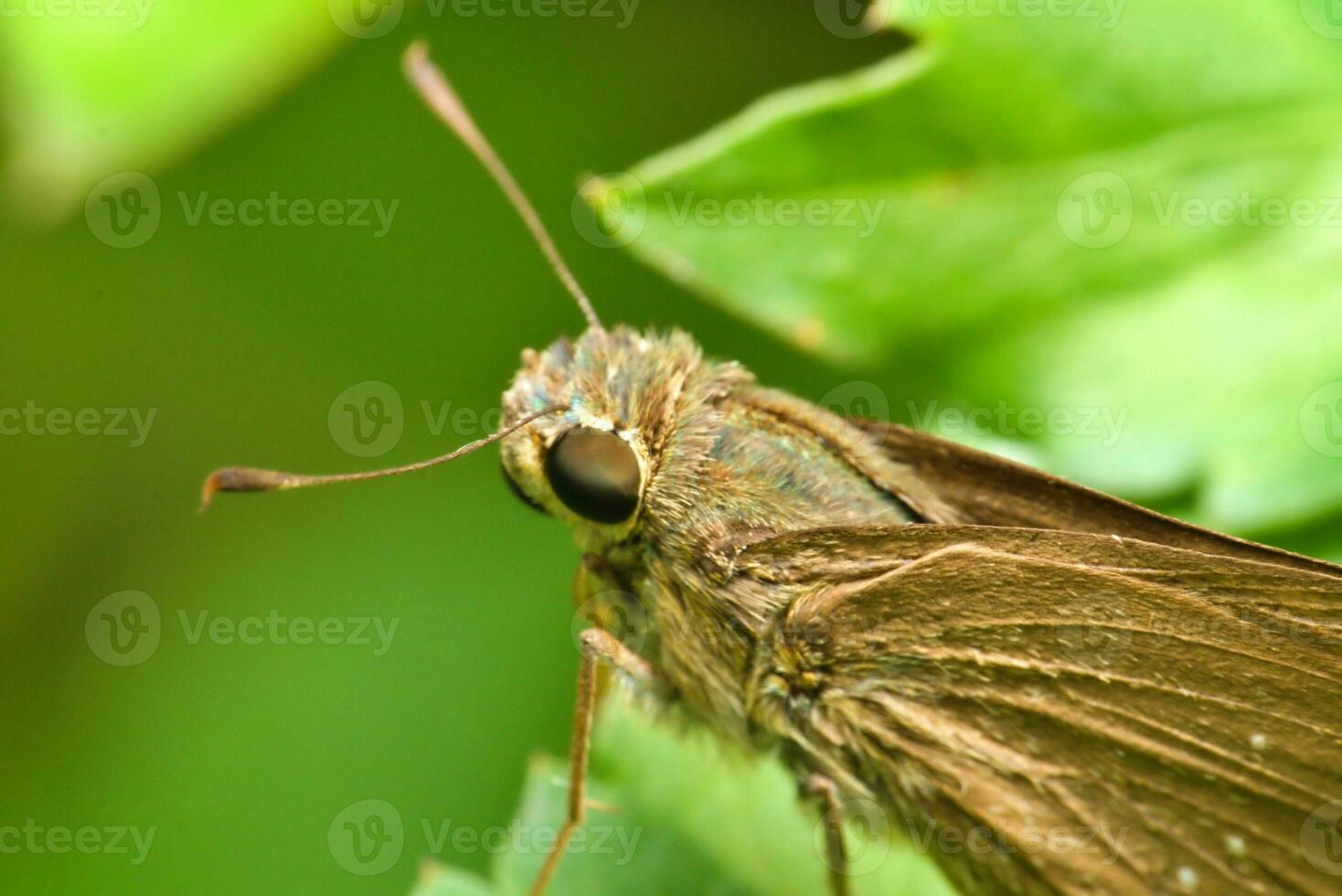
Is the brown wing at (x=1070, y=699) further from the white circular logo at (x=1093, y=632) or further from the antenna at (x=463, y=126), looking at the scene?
the antenna at (x=463, y=126)

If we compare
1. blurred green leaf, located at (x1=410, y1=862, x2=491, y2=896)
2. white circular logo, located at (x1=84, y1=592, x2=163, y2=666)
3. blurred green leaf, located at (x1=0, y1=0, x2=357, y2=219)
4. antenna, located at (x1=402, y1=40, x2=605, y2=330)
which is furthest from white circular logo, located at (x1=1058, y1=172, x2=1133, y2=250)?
white circular logo, located at (x1=84, y1=592, x2=163, y2=666)

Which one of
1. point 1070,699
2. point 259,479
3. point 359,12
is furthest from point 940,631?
point 359,12

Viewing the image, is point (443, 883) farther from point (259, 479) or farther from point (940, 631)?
point (940, 631)

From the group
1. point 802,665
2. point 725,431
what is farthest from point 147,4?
point 802,665

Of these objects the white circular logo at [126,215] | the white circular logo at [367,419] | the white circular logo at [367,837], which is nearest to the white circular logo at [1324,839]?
the white circular logo at [367,837]

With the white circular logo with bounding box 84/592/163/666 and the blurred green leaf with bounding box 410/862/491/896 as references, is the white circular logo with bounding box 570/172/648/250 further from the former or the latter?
the white circular logo with bounding box 84/592/163/666

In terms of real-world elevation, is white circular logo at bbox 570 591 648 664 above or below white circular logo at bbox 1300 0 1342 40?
below

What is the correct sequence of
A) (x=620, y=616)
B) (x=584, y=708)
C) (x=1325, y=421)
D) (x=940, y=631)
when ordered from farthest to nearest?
(x=1325, y=421) → (x=620, y=616) → (x=584, y=708) → (x=940, y=631)

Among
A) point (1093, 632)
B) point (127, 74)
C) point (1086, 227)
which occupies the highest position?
point (1086, 227)
